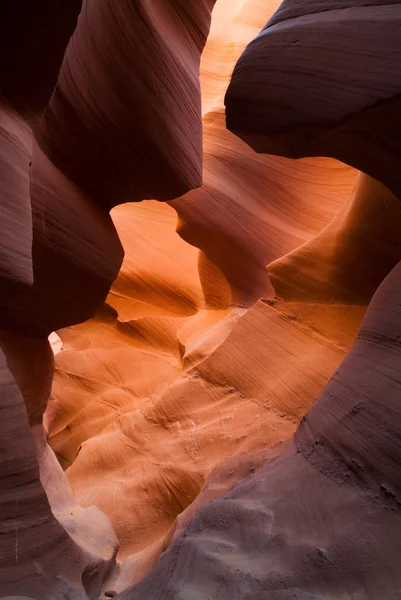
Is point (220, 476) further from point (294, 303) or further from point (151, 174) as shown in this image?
point (151, 174)

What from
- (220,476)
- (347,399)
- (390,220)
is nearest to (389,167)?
(390,220)

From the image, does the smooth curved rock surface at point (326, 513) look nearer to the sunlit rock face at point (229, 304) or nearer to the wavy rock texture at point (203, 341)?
the sunlit rock face at point (229, 304)

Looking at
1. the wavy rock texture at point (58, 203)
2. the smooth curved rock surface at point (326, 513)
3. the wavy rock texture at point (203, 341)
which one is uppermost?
the wavy rock texture at point (58, 203)

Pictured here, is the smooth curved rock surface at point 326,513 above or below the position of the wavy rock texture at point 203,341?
above

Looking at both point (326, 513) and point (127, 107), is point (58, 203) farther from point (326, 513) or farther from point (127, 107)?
point (326, 513)

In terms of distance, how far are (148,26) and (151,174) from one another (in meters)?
0.72

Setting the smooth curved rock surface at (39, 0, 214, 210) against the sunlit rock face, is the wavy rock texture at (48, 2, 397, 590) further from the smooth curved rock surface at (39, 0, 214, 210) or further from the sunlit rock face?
the smooth curved rock surface at (39, 0, 214, 210)

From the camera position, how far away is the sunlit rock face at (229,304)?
5.35ft

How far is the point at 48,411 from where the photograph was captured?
5160mm

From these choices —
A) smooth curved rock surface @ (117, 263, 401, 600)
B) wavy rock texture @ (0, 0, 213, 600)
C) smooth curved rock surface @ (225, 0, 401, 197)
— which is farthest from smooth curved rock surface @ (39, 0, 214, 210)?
smooth curved rock surface @ (117, 263, 401, 600)

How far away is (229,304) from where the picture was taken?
5.00 metres

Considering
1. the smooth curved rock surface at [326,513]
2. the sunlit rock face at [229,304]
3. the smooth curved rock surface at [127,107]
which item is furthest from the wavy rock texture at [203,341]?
the smooth curved rock surface at [127,107]

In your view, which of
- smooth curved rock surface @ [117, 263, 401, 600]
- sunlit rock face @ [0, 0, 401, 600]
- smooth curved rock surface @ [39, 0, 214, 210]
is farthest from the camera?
smooth curved rock surface @ [39, 0, 214, 210]

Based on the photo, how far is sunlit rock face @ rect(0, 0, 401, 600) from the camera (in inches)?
64.2
